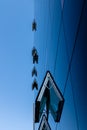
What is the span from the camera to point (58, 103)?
3992mm

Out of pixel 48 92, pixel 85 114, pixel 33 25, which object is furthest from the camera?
pixel 33 25

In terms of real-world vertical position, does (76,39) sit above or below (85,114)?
above

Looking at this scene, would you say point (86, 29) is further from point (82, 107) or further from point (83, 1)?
point (82, 107)

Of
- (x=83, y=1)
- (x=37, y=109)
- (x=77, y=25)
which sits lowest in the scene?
(x=37, y=109)

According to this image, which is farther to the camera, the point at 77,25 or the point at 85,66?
the point at 77,25

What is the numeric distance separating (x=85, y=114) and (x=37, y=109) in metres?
1.25

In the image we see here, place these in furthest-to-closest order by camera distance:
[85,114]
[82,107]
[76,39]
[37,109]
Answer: [37,109] → [76,39] → [82,107] → [85,114]

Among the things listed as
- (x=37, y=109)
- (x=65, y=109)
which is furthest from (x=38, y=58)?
(x=37, y=109)

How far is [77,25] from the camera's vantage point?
12.1ft

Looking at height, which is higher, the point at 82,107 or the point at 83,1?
the point at 83,1

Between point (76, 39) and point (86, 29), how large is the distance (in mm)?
856

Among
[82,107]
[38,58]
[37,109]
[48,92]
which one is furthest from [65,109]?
[38,58]

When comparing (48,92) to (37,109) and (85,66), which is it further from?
(85,66)

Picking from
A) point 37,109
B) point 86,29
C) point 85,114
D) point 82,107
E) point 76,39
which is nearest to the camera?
point 86,29
